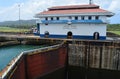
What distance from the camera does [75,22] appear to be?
126 feet

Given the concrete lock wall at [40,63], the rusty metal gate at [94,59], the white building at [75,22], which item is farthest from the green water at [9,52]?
the rusty metal gate at [94,59]

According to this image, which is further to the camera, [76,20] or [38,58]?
[76,20]

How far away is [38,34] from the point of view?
Result: 4541 cm

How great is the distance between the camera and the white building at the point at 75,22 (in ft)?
122

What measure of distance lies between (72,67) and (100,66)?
176 inches

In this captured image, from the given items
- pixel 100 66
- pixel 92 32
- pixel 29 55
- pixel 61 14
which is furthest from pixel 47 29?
pixel 29 55

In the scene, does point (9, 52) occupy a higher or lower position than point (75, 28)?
lower

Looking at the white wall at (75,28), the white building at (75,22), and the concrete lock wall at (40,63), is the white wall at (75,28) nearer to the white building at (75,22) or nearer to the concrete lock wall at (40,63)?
the white building at (75,22)

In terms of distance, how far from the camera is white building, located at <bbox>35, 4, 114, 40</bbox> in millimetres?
37094

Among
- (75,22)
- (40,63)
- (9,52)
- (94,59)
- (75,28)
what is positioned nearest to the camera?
(40,63)

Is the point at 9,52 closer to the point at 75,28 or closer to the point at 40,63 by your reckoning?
the point at 40,63

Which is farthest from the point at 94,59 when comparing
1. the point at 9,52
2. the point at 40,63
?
the point at 9,52

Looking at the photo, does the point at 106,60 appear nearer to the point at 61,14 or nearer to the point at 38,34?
the point at 61,14

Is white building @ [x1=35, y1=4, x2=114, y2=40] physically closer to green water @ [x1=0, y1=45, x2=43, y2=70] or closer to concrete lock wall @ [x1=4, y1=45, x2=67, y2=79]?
green water @ [x1=0, y1=45, x2=43, y2=70]
